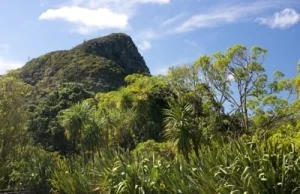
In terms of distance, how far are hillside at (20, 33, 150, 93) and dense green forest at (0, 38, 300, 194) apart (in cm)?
2257

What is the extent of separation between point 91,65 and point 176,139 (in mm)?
54730

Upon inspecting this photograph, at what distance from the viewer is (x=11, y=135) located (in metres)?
40.9

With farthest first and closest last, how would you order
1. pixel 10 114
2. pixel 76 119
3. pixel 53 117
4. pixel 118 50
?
pixel 118 50
pixel 53 117
pixel 10 114
pixel 76 119

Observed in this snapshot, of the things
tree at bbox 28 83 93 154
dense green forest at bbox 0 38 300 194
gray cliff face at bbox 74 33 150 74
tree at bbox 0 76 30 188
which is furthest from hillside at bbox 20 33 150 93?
tree at bbox 0 76 30 188

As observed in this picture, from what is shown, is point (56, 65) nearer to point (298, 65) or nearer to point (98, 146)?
point (98, 146)

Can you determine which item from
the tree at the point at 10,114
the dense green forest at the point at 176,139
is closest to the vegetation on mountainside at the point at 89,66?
the dense green forest at the point at 176,139

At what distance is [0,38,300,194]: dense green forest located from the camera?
1638cm

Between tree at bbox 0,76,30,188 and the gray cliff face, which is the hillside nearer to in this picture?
the gray cliff face

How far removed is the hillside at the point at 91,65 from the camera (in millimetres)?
77625

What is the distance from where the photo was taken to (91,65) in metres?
81.8

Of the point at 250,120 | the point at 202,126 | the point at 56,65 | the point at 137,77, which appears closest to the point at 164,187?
the point at 202,126

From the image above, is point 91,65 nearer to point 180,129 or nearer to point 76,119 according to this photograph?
point 76,119

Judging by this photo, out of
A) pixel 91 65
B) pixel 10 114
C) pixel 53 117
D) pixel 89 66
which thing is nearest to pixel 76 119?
pixel 10 114

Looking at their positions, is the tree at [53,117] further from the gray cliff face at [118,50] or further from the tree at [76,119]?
the gray cliff face at [118,50]
